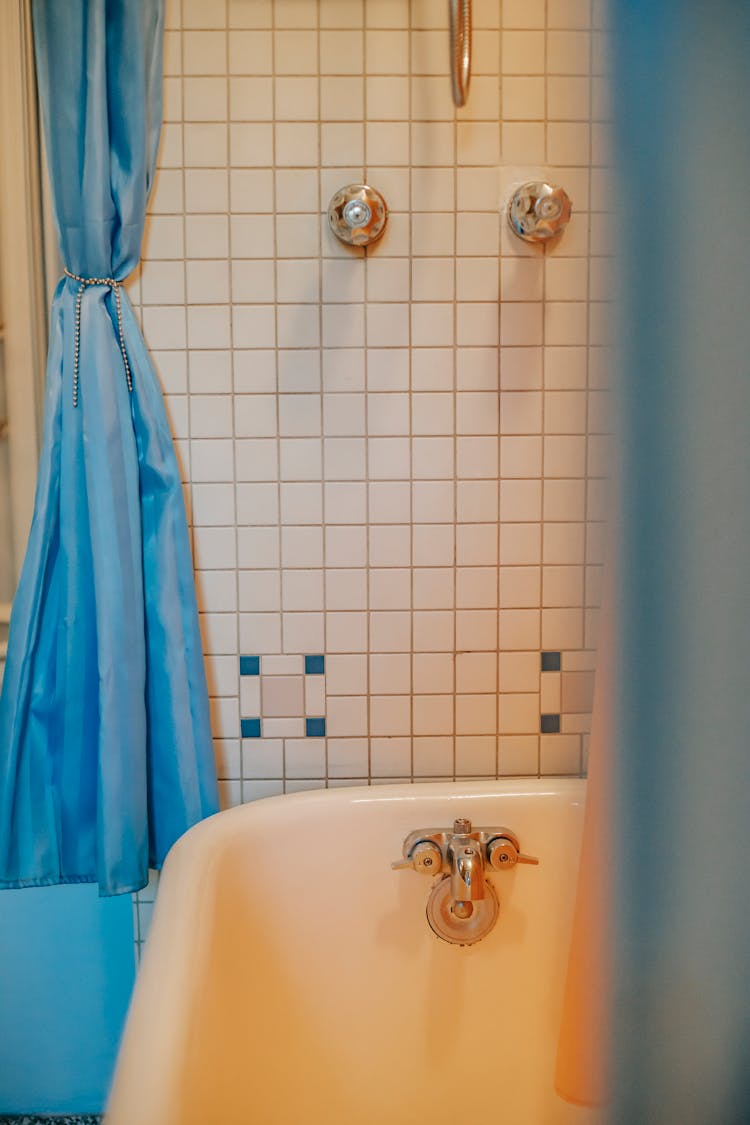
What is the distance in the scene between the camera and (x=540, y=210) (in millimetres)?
1409

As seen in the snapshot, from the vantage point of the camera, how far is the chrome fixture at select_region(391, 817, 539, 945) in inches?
50.8

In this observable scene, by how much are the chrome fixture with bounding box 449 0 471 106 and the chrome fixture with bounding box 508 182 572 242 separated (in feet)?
0.61

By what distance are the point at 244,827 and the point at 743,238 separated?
125 cm

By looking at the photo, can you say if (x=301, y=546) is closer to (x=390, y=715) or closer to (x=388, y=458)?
(x=388, y=458)

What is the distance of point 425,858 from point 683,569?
3.86 feet

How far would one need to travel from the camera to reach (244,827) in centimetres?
131

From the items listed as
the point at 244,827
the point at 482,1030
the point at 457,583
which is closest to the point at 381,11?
the point at 457,583

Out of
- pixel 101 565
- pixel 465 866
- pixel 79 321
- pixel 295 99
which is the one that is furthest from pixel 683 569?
pixel 295 99

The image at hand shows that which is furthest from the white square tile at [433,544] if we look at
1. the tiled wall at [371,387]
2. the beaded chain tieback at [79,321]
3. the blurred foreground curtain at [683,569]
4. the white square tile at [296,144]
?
the blurred foreground curtain at [683,569]

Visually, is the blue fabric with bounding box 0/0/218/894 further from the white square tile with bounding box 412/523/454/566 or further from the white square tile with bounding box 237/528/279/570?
the white square tile with bounding box 412/523/454/566

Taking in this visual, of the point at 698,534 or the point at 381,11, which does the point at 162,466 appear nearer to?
the point at 381,11

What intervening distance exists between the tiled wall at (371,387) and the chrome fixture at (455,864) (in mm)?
254

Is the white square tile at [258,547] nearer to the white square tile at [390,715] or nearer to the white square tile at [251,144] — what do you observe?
the white square tile at [390,715]

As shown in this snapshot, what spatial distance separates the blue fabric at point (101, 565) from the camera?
4.48 feet
